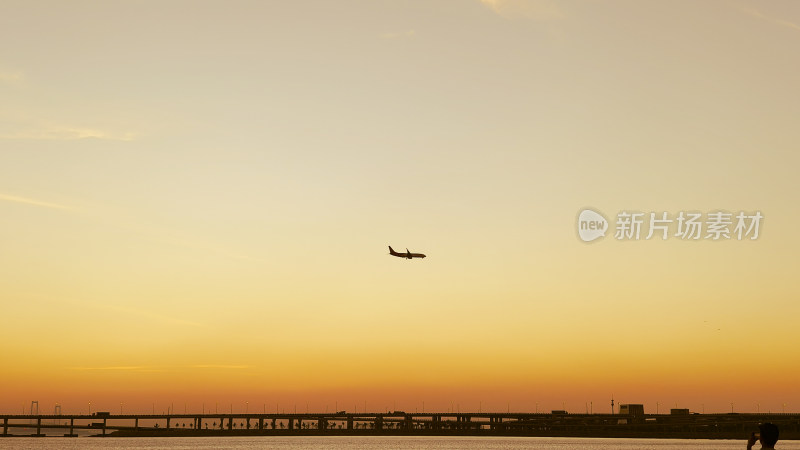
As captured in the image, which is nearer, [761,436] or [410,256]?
[761,436]

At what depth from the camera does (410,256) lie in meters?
174

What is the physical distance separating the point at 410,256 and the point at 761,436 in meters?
159

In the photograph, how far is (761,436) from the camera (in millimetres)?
15758

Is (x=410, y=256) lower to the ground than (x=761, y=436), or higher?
higher
